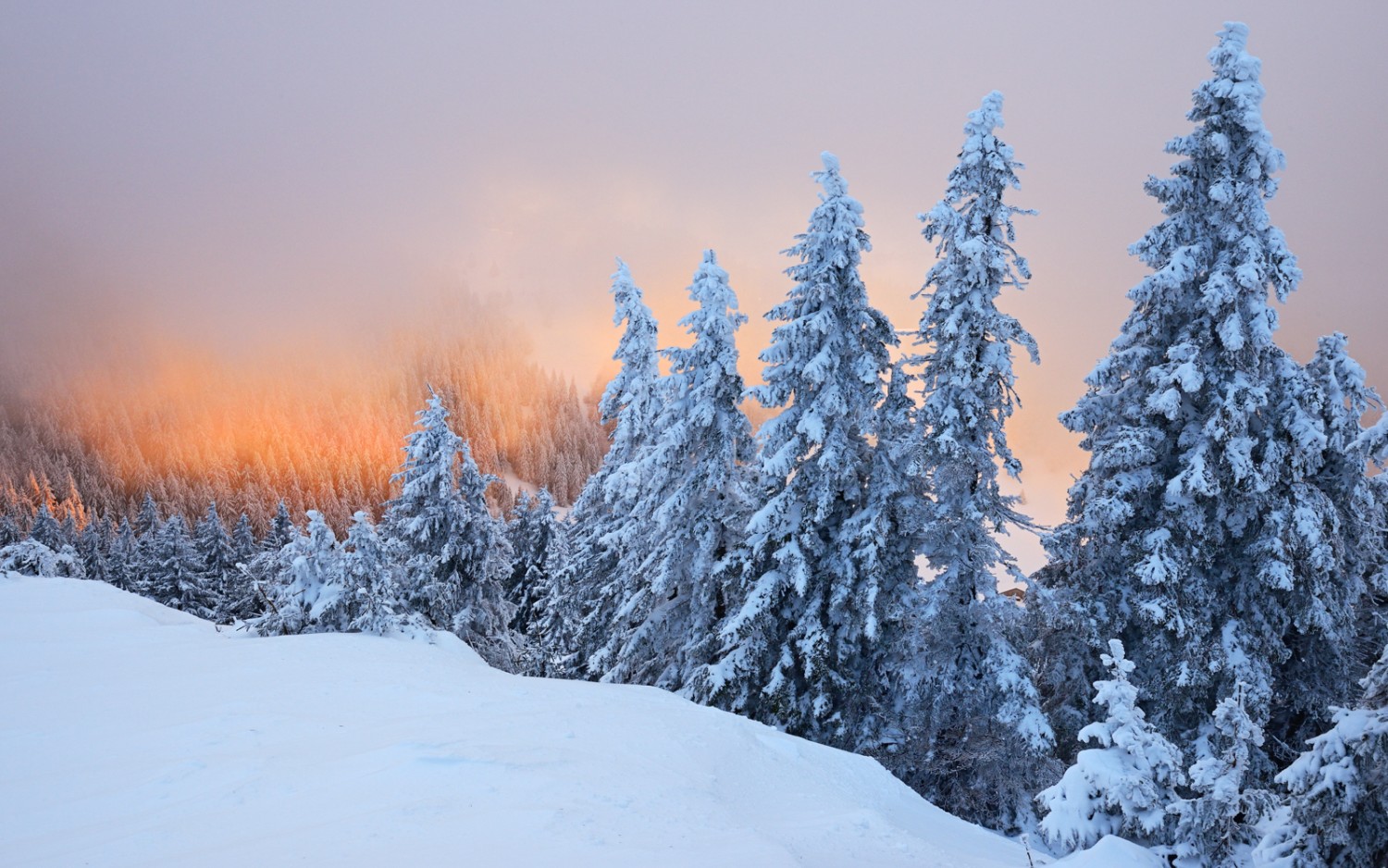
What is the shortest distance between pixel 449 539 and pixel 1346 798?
2540 centimetres

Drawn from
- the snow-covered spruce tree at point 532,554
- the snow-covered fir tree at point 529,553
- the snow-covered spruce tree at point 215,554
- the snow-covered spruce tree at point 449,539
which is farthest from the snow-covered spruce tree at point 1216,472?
the snow-covered spruce tree at point 215,554

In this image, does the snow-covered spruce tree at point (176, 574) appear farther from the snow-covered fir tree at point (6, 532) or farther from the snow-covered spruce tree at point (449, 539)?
the snow-covered spruce tree at point (449, 539)

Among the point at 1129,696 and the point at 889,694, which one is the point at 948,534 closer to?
the point at 889,694

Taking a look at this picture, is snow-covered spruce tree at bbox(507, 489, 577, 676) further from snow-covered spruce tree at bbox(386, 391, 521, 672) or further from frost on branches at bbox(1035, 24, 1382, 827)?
frost on branches at bbox(1035, 24, 1382, 827)

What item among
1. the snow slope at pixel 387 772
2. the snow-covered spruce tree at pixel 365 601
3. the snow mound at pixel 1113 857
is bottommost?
the snow slope at pixel 387 772

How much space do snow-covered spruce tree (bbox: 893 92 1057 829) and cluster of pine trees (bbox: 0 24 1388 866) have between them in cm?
6

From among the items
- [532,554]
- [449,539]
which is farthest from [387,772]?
[532,554]

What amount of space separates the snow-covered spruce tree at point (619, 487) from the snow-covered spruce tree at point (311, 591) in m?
7.24

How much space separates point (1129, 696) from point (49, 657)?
528 inches

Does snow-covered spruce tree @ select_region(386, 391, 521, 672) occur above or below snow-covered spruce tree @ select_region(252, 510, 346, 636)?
above

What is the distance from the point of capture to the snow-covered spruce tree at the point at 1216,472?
13.9 m

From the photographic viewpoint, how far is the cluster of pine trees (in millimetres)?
14109

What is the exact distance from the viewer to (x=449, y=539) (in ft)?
87.6

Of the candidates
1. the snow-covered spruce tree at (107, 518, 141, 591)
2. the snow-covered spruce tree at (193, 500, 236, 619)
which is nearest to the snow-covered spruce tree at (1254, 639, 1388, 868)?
the snow-covered spruce tree at (193, 500, 236, 619)
